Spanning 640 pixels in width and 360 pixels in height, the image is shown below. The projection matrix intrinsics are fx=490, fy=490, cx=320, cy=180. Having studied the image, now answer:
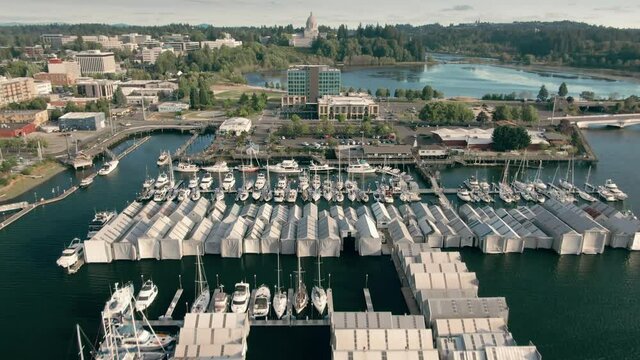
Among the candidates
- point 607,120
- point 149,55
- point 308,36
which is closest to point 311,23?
point 308,36

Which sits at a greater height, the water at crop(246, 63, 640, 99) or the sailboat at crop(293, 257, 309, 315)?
the water at crop(246, 63, 640, 99)

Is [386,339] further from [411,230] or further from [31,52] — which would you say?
[31,52]

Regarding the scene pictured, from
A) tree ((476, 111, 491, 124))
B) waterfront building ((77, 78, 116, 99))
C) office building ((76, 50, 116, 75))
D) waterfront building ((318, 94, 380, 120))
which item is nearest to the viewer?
tree ((476, 111, 491, 124))

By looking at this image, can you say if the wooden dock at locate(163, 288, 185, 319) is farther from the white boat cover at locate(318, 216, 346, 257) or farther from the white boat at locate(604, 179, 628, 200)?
the white boat at locate(604, 179, 628, 200)

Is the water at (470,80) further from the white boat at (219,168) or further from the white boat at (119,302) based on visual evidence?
the white boat at (119,302)

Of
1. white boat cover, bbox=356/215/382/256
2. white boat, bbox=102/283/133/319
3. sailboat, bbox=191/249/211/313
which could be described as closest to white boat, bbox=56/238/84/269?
white boat, bbox=102/283/133/319
